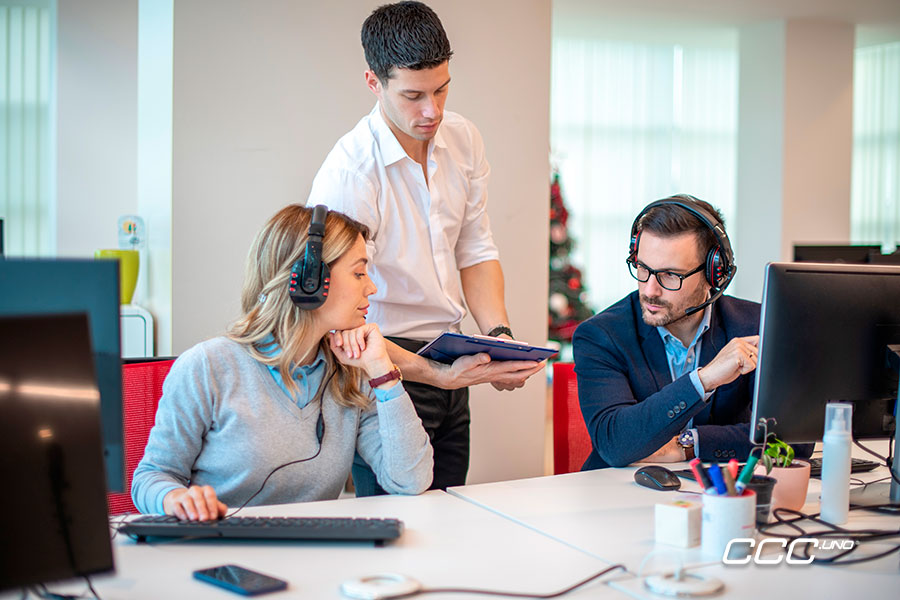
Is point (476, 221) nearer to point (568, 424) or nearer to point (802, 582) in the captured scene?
point (568, 424)

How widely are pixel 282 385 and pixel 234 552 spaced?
49 centimetres

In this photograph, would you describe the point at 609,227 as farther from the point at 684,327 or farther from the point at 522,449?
the point at 684,327

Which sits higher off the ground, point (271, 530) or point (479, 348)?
point (479, 348)

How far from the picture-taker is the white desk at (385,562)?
1096mm

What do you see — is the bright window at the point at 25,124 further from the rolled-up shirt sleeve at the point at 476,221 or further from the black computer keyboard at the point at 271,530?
the black computer keyboard at the point at 271,530

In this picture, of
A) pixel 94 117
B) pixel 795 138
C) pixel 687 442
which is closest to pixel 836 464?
pixel 687 442

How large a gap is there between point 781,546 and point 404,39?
1.30 m

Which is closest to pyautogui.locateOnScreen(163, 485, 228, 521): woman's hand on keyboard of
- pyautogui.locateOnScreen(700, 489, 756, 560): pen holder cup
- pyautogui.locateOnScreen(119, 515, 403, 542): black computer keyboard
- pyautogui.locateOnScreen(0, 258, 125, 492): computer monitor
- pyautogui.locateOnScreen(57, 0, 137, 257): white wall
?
pyautogui.locateOnScreen(119, 515, 403, 542): black computer keyboard

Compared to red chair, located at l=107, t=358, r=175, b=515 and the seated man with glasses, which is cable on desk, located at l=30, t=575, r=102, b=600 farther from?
the seated man with glasses

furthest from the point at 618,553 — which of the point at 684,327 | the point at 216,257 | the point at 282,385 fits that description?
the point at 216,257

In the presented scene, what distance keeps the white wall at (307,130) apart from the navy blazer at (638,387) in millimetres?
1413

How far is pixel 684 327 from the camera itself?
203 centimetres

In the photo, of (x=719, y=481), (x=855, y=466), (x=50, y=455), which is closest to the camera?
(x=50, y=455)

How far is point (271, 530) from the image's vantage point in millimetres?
1259
